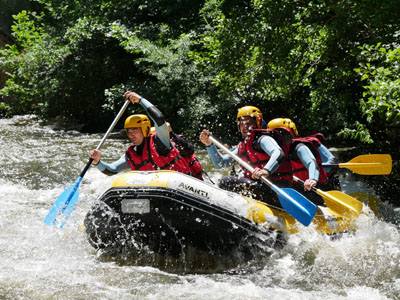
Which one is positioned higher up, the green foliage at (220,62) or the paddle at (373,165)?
the green foliage at (220,62)

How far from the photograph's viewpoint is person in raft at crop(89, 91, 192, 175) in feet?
15.1

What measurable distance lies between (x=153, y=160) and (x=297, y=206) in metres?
1.40

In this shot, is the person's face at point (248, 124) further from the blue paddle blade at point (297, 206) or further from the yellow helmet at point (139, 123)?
the yellow helmet at point (139, 123)

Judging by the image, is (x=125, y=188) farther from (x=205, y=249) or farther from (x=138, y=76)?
(x=138, y=76)

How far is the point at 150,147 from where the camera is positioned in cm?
473

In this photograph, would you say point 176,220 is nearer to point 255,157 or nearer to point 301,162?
point 255,157

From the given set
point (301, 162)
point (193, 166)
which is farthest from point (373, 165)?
point (193, 166)

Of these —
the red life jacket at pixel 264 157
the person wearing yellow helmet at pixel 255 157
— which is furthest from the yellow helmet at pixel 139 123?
the red life jacket at pixel 264 157

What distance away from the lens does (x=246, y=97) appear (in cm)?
1011

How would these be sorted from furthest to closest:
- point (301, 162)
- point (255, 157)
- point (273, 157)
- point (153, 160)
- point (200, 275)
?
point (301, 162), point (255, 157), point (153, 160), point (273, 157), point (200, 275)

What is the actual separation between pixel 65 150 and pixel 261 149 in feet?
20.3

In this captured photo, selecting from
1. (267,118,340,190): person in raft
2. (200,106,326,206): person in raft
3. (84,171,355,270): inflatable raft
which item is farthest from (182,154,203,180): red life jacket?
(267,118,340,190): person in raft

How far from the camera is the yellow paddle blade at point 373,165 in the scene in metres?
5.26

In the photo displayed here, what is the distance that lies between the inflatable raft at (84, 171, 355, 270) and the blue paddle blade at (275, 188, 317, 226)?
0.60 ft
